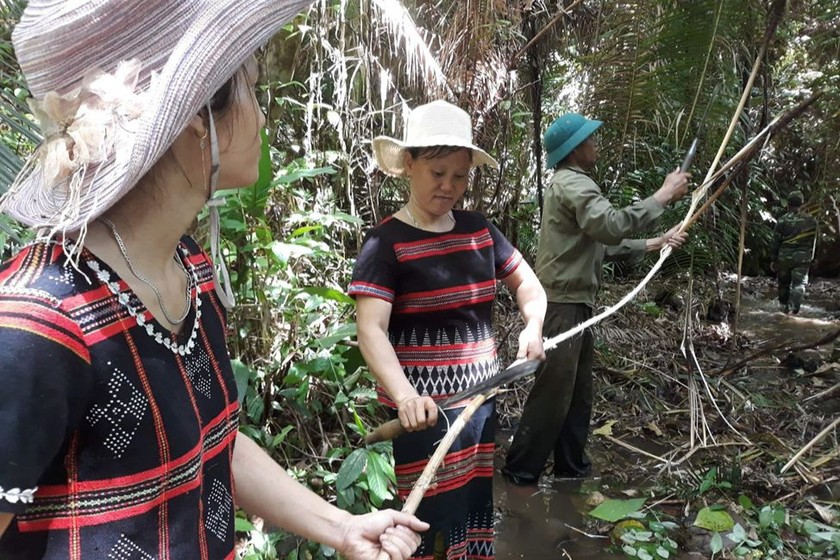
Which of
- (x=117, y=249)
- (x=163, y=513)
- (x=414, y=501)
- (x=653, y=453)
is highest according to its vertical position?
(x=117, y=249)

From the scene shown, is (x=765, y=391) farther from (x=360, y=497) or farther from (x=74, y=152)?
(x=74, y=152)

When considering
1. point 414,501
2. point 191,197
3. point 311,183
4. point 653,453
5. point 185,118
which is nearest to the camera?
point 185,118

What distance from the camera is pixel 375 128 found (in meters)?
3.60

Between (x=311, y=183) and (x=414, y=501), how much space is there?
2.66 m

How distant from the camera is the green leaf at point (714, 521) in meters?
2.76

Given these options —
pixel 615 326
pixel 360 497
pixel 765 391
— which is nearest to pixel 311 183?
pixel 360 497

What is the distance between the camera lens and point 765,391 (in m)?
4.70

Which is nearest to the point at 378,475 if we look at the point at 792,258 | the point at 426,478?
the point at 426,478

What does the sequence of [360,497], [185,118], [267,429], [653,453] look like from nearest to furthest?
[185,118] → [360,497] → [267,429] → [653,453]

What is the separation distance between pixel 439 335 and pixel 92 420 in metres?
1.33

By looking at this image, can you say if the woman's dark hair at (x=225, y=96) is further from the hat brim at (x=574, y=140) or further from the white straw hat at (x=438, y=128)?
the hat brim at (x=574, y=140)

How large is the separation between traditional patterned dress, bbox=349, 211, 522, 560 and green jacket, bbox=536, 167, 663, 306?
119 centimetres

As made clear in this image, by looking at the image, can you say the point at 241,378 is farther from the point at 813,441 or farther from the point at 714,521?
the point at 813,441

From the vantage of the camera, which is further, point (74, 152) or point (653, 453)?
point (653, 453)
